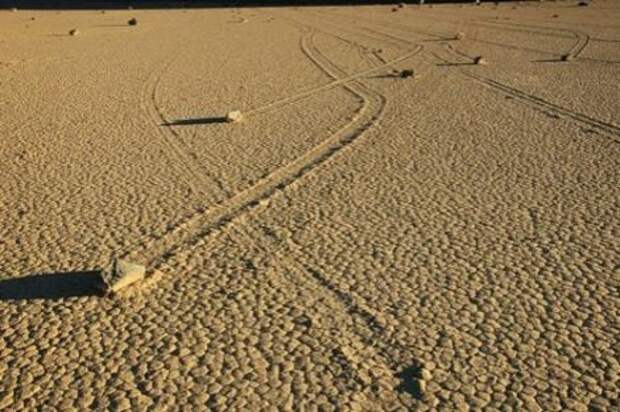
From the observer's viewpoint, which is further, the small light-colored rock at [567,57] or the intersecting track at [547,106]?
the small light-colored rock at [567,57]

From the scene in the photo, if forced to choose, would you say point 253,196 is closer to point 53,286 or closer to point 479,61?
point 53,286

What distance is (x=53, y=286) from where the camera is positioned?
194 inches

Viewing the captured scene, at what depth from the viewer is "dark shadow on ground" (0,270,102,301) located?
15.8 feet

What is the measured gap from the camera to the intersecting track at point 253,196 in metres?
5.51

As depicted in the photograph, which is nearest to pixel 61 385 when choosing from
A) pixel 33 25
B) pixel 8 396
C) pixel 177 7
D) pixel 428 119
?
pixel 8 396

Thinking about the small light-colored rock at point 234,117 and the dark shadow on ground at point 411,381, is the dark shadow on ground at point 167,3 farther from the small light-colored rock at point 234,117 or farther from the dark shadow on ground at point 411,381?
the dark shadow on ground at point 411,381

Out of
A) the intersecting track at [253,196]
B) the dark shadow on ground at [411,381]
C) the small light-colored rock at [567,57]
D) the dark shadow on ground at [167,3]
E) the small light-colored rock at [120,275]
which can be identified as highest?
the small light-colored rock at [120,275]

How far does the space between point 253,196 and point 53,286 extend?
2.15 m

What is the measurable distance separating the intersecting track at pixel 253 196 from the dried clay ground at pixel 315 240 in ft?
0.10

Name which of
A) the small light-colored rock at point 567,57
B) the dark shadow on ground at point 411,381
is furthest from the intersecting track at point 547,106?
the dark shadow on ground at point 411,381

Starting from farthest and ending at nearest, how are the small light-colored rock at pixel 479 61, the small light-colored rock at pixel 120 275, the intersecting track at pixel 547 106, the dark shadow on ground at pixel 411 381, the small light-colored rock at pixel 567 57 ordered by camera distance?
1. the small light-colored rock at pixel 567 57
2. the small light-colored rock at pixel 479 61
3. the intersecting track at pixel 547 106
4. the small light-colored rock at pixel 120 275
5. the dark shadow on ground at pixel 411 381

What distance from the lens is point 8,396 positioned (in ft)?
12.6

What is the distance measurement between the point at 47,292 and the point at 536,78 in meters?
9.01

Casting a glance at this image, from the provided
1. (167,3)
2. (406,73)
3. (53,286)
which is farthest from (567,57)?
(167,3)
